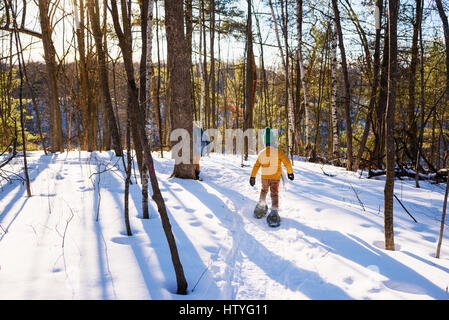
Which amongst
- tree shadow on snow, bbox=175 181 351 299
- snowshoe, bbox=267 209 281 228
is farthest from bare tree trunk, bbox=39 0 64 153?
snowshoe, bbox=267 209 281 228

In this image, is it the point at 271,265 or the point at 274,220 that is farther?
the point at 274,220

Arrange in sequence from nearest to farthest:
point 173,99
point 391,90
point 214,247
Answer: point 391,90 < point 214,247 < point 173,99

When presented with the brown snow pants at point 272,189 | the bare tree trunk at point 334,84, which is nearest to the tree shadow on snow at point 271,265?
the brown snow pants at point 272,189

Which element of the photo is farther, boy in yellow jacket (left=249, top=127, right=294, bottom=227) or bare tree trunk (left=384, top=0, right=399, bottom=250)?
boy in yellow jacket (left=249, top=127, right=294, bottom=227)

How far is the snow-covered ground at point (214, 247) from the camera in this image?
7.43 feet

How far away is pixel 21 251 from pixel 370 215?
4.94m

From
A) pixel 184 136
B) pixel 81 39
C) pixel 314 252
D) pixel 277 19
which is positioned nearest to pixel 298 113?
pixel 277 19

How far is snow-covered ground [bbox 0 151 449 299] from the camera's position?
226cm

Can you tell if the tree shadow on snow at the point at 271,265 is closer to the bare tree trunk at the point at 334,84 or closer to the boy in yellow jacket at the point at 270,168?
the boy in yellow jacket at the point at 270,168

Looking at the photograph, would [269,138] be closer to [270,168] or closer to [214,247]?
[270,168]

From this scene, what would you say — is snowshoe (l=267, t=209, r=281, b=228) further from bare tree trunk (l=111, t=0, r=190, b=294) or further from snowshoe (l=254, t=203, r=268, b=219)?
bare tree trunk (l=111, t=0, r=190, b=294)

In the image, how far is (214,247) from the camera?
3283 mm

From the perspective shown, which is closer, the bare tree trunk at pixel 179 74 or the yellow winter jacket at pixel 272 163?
the yellow winter jacket at pixel 272 163

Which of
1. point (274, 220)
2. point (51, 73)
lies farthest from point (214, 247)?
point (51, 73)
